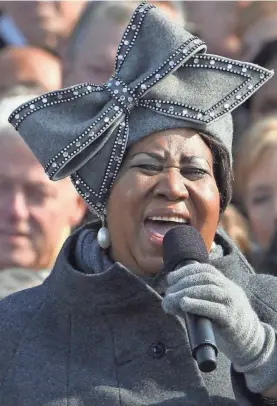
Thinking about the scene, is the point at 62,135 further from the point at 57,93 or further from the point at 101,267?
the point at 101,267

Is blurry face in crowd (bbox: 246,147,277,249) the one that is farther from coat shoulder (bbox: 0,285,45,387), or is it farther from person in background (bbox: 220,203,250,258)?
coat shoulder (bbox: 0,285,45,387)

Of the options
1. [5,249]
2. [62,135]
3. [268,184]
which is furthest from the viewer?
[268,184]

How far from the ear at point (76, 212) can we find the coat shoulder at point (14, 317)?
1.46 m

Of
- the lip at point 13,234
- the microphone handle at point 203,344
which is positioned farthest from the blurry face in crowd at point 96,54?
the microphone handle at point 203,344

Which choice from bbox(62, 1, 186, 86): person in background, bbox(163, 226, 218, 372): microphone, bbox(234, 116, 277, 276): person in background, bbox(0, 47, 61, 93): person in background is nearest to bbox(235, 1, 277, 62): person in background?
bbox(62, 1, 186, 86): person in background

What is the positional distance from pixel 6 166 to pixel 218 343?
2.33m

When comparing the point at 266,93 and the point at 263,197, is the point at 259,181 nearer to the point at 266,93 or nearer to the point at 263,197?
the point at 263,197

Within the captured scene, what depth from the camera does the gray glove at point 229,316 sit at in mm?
3244

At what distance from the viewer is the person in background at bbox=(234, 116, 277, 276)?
591 cm

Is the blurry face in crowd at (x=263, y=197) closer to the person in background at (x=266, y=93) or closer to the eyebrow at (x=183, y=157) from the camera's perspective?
the person in background at (x=266, y=93)

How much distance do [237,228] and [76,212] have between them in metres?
0.72

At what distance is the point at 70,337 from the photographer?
3.93m

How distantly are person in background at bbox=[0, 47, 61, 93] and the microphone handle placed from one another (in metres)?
3.53

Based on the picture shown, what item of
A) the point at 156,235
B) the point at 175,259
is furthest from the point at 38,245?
the point at 175,259
